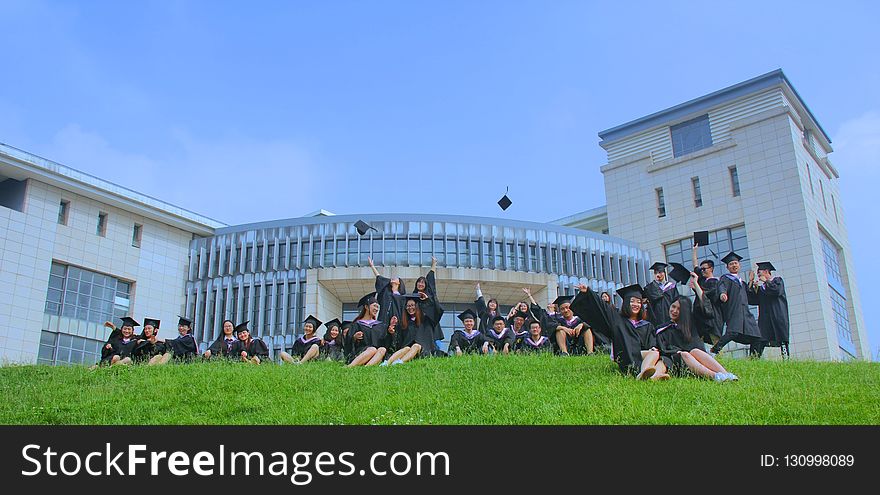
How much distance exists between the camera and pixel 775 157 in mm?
34750

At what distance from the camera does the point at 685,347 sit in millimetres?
10148

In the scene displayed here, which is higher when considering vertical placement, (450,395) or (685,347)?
(685,347)

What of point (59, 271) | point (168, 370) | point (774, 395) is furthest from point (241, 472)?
point (59, 271)

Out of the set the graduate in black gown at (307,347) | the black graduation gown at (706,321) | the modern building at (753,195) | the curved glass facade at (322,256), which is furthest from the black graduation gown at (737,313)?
the modern building at (753,195)

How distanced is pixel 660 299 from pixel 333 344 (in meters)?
6.07

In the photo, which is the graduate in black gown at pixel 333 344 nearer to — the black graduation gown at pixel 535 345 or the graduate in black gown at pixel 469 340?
the graduate in black gown at pixel 469 340

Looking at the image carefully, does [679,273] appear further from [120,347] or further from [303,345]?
[120,347]

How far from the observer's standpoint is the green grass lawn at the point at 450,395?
7.35m

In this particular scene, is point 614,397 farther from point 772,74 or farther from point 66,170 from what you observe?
point 772,74

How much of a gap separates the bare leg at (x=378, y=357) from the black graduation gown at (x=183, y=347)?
4.19 metres

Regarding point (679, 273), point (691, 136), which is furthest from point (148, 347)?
point (691, 136)

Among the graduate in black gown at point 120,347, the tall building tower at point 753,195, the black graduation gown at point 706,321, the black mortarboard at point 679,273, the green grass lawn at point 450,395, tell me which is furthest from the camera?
the tall building tower at point 753,195

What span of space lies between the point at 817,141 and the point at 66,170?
31.4m

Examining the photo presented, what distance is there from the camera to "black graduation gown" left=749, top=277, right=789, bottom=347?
43.7 feet
